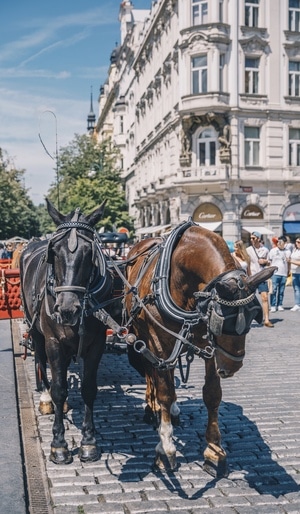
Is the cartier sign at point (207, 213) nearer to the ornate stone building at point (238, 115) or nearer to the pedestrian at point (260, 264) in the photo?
the ornate stone building at point (238, 115)

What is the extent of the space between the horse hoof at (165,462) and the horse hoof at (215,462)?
0.27 m

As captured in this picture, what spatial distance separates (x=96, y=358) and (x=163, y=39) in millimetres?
36317

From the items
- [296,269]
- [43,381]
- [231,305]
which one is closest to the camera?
[231,305]

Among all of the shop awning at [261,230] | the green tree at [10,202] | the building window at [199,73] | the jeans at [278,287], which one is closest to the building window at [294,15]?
the building window at [199,73]

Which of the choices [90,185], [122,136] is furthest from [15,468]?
[122,136]

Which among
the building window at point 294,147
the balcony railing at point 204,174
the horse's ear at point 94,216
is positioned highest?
the building window at point 294,147

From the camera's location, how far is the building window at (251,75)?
32.6 m

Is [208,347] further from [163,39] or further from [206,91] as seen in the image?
[163,39]

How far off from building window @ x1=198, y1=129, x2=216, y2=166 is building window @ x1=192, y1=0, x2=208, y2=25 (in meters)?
5.64

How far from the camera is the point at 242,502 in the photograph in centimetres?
448

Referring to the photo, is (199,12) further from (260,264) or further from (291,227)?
(260,264)

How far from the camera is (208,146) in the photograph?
32.8 m

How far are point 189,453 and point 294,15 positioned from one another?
32.0 metres

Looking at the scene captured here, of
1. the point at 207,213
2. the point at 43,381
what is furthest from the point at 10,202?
the point at 43,381
